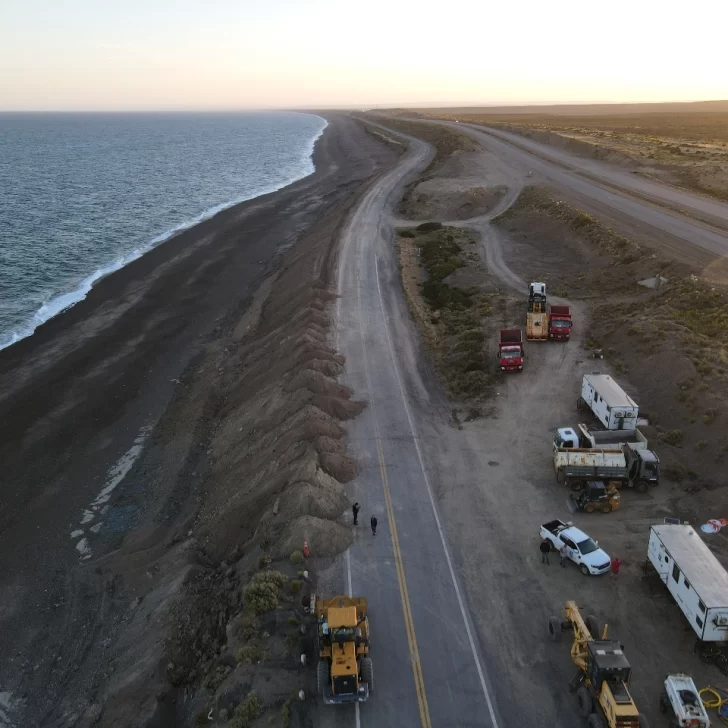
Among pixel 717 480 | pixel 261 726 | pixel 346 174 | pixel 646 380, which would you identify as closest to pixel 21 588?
pixel 261 726

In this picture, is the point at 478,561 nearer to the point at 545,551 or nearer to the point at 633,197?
the point at 545,551

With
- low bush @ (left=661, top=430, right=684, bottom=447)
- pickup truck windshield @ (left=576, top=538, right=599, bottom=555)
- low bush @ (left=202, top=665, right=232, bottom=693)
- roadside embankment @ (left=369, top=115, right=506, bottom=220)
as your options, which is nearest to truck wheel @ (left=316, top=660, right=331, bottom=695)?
low bush @ (left=202, top=665, right=232, bottom=693)

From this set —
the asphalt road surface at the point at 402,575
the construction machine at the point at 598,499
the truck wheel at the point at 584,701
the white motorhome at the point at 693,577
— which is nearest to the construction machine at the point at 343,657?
the asphalt road surface at the point at 402,575

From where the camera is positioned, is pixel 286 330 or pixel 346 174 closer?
pixel 286 330

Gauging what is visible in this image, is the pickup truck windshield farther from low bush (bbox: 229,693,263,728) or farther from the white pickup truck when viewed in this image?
low bush (bbox: 229,693,263,728)

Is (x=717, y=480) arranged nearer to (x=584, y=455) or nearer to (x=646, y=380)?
(x=584, y=455)
